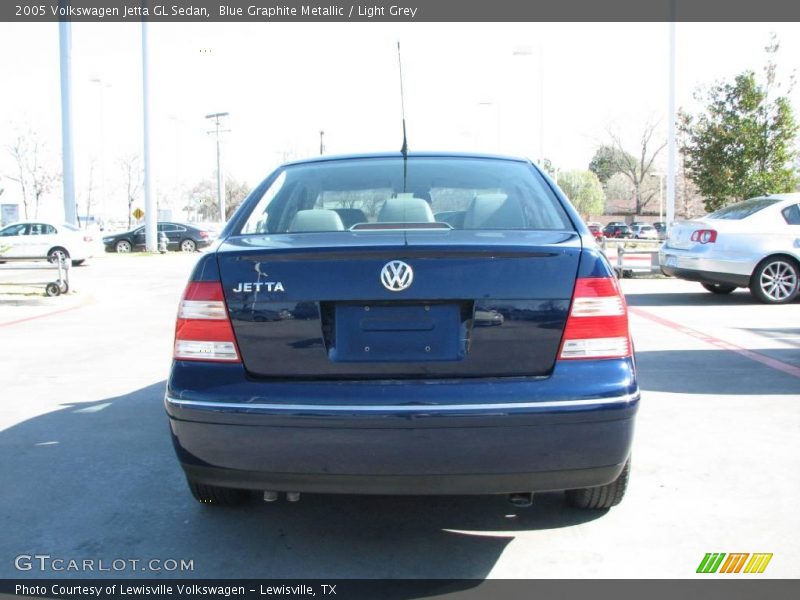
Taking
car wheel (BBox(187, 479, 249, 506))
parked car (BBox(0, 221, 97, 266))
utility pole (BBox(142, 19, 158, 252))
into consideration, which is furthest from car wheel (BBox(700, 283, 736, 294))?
utility pole (BBox(142, 19, 158, 252))

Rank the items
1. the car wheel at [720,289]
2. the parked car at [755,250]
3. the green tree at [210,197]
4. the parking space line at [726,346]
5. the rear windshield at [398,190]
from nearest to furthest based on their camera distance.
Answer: the rear windshield at [398,190] → the parking space line at [726,346] → the parked car at [755,250] → the car wheel at [720,289] → the green tree at [210,197]

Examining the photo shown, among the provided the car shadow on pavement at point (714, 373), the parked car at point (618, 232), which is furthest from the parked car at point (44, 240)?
the parked car at point (618, 232)

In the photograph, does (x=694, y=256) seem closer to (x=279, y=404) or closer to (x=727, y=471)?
(x=727, y=471)

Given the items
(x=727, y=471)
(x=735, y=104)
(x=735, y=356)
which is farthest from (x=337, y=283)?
(x=735, y=104)

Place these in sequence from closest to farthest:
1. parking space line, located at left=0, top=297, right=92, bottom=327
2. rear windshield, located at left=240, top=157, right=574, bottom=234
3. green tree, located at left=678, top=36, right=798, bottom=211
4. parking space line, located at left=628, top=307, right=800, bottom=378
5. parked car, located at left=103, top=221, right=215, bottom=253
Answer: rear windshield, located at left=240, top=157, right=574, bottom=234 → parking space line, located at left=628, top=307, right=800, bottom=378 → parking space line, located at left=0, top=297, right=92, bottom=327 → green tree, located at left=678, top=36, right=798, bottom=211 → parked car, located at left=103, top=221, right=215, bottom=253

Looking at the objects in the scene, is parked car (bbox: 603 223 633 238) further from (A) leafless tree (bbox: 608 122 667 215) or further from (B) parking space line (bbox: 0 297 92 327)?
(B) parking space line (bbox: 0 297 92 327)

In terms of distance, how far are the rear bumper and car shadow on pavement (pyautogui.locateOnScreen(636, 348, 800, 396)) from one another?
3.55m

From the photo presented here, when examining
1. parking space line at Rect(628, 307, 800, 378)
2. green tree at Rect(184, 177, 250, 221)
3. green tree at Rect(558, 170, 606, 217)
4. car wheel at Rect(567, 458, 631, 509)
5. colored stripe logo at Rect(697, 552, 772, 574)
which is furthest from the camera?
green tree at Rect(558, 170, 606, 217)

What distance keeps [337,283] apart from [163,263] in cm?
2446

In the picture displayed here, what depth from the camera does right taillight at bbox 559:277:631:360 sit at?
2.96m

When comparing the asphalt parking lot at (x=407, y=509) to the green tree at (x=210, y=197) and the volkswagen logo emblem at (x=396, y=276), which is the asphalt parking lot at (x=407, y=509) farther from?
the green tree at (x=210, y=197)

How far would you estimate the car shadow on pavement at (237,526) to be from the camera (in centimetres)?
318

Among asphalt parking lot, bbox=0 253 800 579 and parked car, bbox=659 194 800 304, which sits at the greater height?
parked car, bbox=659 194 800 304

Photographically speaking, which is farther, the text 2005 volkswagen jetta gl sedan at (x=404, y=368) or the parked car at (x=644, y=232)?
the parked car at (x=644, y=232)
